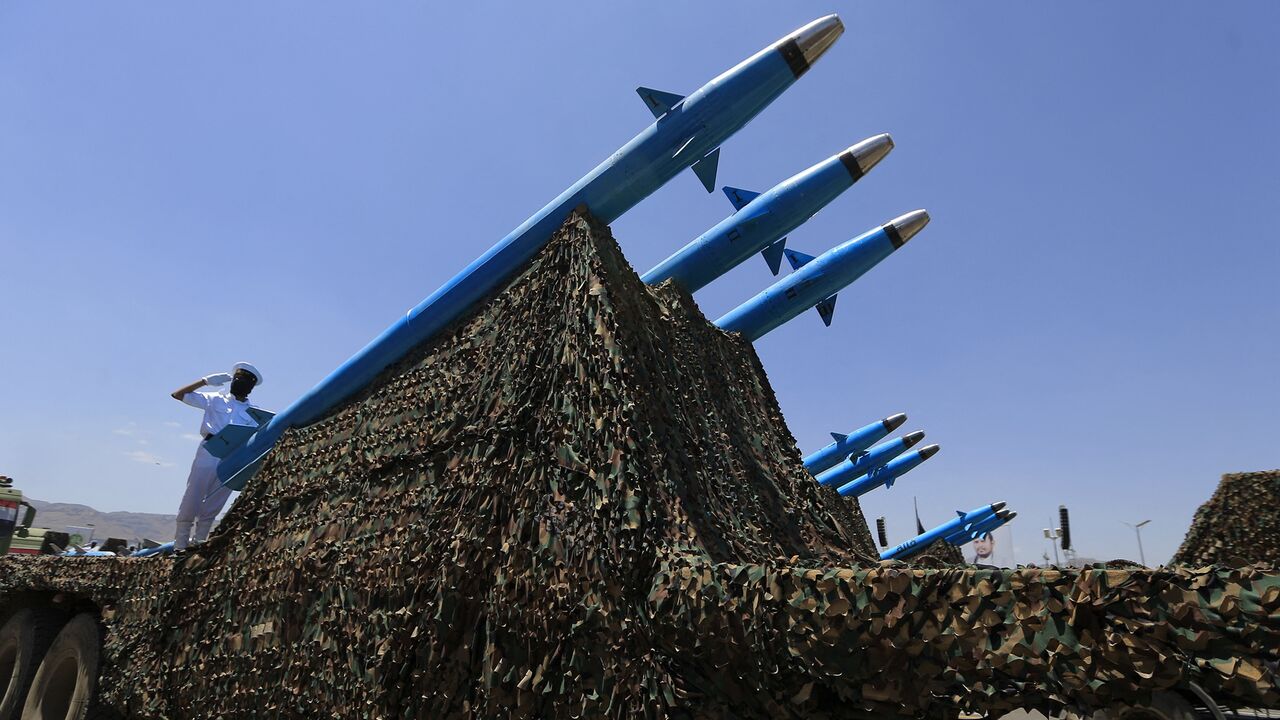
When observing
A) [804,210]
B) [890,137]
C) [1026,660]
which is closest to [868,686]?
[1026,660]

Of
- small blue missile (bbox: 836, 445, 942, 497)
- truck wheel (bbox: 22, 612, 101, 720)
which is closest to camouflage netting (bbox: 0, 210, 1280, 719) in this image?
truck wheel (bbox: 22, 612, 101, 720)

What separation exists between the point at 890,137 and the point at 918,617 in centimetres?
678

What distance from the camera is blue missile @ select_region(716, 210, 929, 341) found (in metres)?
9.61

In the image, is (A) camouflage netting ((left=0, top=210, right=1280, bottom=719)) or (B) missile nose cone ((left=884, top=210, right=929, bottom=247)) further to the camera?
(B) missile nose cone ((left=884, top=210, right=929, bottom=247))

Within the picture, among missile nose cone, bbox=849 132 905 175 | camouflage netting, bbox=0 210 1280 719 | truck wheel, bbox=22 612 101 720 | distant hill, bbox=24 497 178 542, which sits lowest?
truck wheel, bbox=22 612 101 720

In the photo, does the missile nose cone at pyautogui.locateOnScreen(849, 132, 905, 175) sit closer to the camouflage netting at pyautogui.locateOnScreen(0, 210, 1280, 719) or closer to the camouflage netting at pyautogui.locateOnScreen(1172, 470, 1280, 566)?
the camouflage netting at pyautogui.locateOnScreen(0, 210, 1280, 719)

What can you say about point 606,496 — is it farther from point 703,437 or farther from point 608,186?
point 608,186

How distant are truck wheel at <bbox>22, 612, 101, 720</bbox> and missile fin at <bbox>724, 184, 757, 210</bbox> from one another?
7930mm

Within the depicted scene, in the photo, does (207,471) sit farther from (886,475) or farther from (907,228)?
(886,475)

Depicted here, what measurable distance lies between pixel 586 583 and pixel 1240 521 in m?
11.5

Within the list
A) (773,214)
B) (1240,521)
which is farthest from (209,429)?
(1240,521)

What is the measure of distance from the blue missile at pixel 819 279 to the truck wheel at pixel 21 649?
8.32 m

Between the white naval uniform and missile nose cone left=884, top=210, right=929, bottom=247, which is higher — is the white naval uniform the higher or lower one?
the lower one

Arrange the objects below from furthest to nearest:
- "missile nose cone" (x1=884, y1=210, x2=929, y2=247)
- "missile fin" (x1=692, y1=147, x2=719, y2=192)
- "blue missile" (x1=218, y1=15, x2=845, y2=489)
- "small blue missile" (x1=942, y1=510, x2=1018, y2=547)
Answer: "small blue missile" (x1=942, y1=510, x2=1018, y2=547)
"missile nose cone" (x1=884, y1=210, x2=929, y2=247)
"missile fin" (x1=692, y1=147, x2=719, y2=192)
"blue missile" (x1=218, y1=15, x2=845, y2=489)
